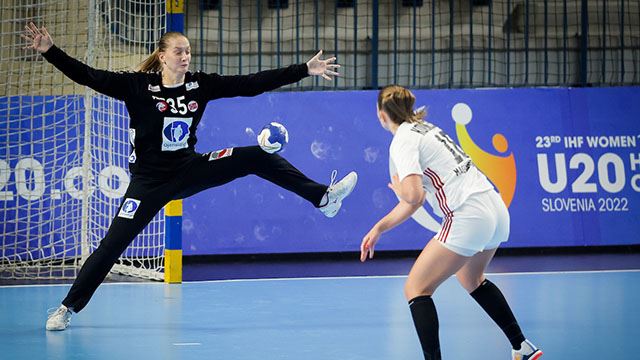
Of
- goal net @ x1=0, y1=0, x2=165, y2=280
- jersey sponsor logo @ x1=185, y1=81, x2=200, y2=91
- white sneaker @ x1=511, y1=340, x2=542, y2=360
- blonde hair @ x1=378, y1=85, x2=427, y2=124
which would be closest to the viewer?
blonde hair @ x1=378, y1=85, x2=427, y2=124

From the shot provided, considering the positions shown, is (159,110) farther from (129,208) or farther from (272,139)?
(272,139)

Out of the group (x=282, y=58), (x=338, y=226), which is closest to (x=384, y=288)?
(x=338, y=226)

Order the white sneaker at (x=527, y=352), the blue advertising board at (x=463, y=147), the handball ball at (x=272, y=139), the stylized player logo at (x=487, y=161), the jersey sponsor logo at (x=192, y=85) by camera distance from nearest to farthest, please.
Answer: the white sneaker at (x=527, y=352), the handball ball at (x=272, y=139), the jersey sponsor logo at (x=192, y=85), the blue advertising board at (x=463, y=147), the stylized player logo at (x=487, y=161)

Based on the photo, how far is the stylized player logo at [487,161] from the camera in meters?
10.5

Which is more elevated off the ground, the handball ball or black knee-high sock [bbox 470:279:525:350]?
the handball ball

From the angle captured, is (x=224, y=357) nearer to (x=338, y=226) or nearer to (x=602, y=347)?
(x=602, y=347)

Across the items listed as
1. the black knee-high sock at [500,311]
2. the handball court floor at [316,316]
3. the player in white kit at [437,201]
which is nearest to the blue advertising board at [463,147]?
the handball court floor at [316,316]

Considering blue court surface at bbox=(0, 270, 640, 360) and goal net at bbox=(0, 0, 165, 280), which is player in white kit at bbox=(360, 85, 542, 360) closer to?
blue court surface at bbox=(0, 270, 640, 360)

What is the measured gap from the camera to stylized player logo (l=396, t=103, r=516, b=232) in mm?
10547

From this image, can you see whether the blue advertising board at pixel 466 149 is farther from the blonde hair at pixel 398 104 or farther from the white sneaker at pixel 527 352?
the blonde hair at pixel 398 104

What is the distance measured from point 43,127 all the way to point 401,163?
578 cm

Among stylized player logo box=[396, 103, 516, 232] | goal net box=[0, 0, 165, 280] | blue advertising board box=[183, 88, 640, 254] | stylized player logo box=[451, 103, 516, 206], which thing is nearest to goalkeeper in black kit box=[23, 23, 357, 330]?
goal net box=[0, 0, 165, 280]

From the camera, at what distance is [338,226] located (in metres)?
10.5

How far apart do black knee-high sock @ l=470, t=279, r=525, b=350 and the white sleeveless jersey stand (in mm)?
645
